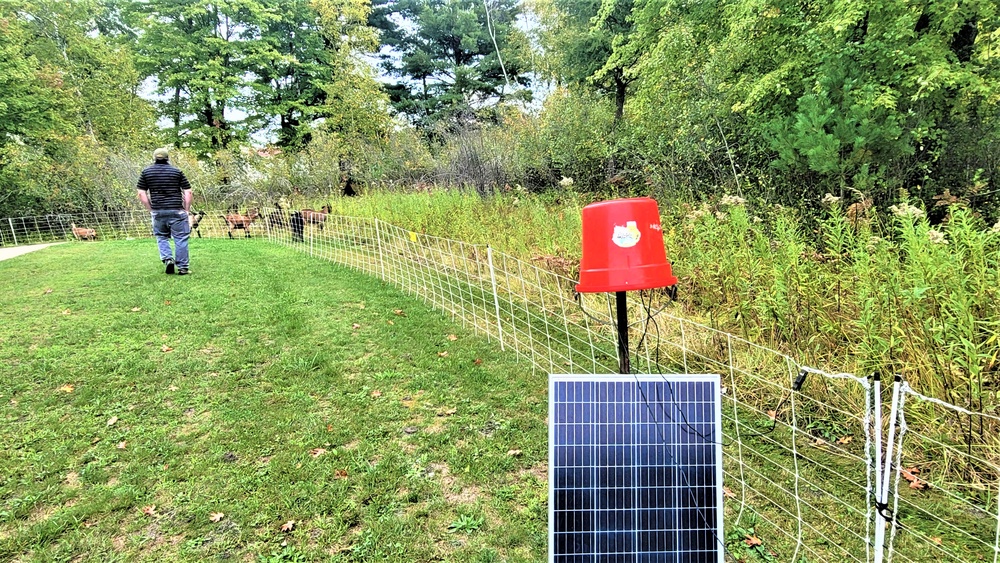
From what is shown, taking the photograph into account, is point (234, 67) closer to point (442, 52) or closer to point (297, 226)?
point (442, 52)

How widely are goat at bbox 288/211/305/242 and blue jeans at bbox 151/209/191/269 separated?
9.83 ft

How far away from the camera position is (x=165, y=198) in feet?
18.6

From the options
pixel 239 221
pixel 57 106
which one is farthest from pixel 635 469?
pixel 57 106

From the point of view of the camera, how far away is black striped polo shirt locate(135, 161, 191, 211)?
219 inches

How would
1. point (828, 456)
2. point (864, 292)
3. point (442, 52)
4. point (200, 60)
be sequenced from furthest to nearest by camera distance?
point (442, 52) < point (200, 60) < point (864, 292) < point (828, 456)

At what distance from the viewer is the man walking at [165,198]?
5566 mm

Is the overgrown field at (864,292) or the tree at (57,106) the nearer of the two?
the overgrown field at (864,292)

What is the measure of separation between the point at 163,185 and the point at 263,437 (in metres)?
4.68

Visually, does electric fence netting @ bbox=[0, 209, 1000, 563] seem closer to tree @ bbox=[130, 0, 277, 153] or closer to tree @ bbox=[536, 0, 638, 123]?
tree @ bbox=[536, 0, 638, 123]

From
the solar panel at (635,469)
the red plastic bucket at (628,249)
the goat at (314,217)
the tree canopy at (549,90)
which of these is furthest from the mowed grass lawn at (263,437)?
the goat at (314,217)

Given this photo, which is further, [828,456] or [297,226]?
[297,226]

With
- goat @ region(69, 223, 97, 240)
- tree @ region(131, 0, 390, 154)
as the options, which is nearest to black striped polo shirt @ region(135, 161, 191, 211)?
goat @ region(69, 223, 97, 240)

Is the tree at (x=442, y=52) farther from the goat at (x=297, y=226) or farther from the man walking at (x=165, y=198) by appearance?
the man walking at (x=165, y=198)

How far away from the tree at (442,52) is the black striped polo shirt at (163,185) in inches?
708
